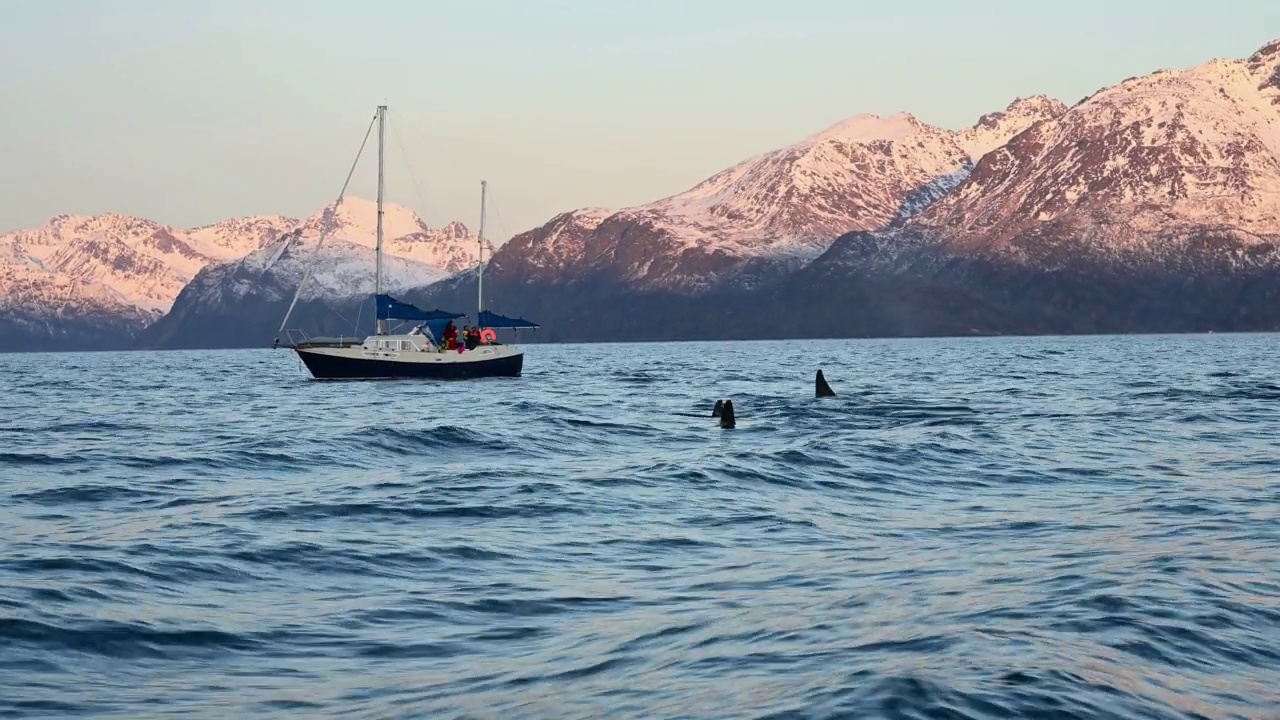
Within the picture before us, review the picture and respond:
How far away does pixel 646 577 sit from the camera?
787 inches

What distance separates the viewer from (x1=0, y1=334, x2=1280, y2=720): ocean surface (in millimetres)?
13766

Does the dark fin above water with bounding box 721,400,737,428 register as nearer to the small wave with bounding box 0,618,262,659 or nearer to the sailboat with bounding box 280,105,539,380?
the small wave with bounding box 0,618,262,659

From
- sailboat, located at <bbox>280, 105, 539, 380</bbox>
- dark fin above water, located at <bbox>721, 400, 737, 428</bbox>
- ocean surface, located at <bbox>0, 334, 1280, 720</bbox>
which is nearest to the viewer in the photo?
ocean surface, located at <bbox>0, 334, 1280, 720</bbox>

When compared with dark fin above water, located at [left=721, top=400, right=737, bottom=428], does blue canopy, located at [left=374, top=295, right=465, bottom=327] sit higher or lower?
higher

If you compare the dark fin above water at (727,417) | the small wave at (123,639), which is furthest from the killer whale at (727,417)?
the small wave at (123,639)

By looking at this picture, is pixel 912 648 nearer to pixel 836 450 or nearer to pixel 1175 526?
pixel 1175 526

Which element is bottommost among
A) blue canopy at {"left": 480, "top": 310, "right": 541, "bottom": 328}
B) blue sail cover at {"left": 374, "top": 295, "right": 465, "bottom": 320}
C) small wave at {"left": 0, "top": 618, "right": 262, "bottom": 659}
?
small wave at {"left": 0, "top": 618, "right": 262, "bottom": 659}

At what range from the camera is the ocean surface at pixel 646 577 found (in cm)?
1377

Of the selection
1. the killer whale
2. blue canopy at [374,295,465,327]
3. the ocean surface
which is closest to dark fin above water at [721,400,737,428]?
the killer whale

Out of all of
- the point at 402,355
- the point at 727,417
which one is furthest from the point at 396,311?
the point at 727,417

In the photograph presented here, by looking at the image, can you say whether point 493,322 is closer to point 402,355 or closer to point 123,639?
point 402,355

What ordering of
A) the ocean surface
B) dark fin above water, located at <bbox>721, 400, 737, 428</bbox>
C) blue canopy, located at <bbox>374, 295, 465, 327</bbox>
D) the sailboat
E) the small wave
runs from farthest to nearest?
1. blue canopy, located at <bbox>374, 295, 465, 327</bbox>
2. the sailboat
3. dark fin above water, located at <bbox>721, 400, 737, 428</bbox>
4. the small wave
5. the ocean surface

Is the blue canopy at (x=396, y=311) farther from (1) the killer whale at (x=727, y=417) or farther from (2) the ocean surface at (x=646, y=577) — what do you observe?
(2) the ocean surface at (x=646, y=577)

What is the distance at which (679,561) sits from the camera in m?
21.3
